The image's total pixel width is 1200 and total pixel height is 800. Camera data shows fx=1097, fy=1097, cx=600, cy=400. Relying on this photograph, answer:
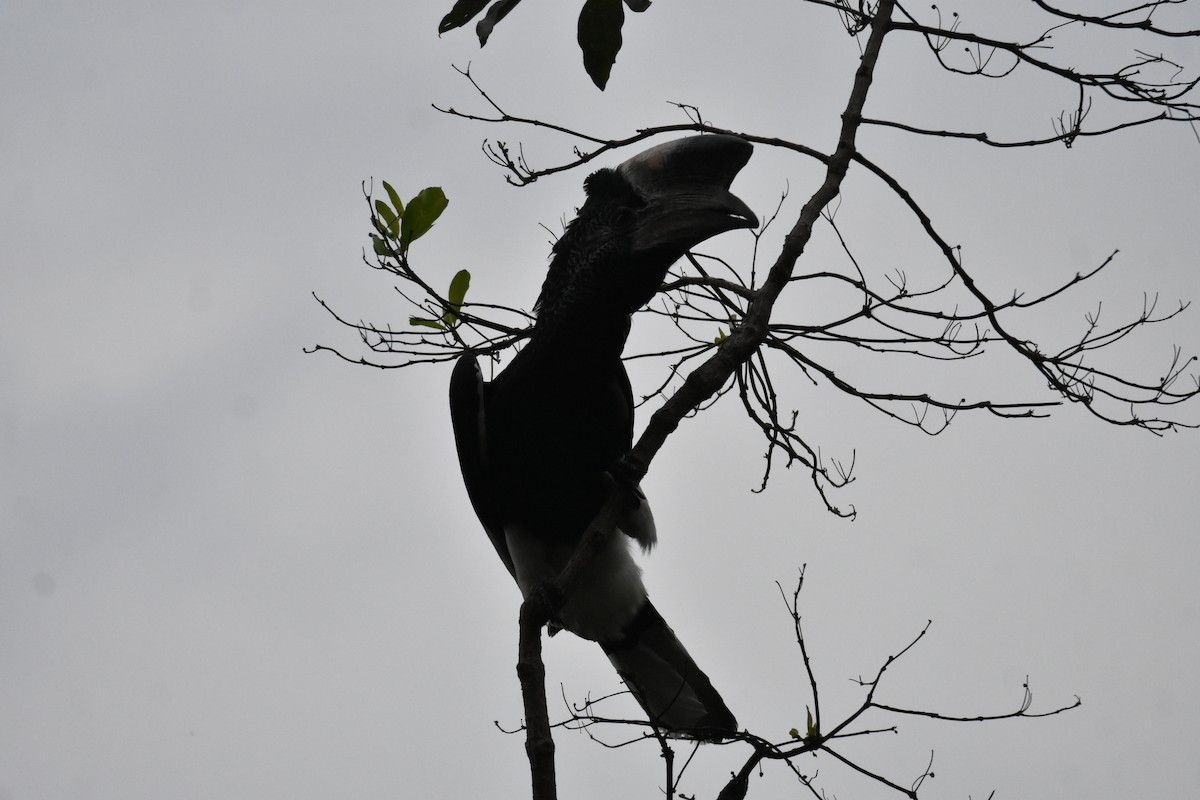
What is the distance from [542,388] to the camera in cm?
391

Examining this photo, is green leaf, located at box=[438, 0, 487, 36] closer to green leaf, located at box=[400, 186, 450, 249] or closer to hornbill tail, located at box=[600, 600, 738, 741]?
green leaf, located at box=[400, 186, 450, 249]

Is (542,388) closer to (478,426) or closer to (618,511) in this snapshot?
(478,426)

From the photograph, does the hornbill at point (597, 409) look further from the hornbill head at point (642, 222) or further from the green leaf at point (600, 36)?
the green leaf at point (600, 36)

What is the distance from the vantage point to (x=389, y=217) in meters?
3.92

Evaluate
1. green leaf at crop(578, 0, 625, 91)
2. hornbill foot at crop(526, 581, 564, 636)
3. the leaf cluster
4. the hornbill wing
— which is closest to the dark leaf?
the leaf cluster

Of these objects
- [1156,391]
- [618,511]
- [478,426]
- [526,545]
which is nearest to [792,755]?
[618,511]

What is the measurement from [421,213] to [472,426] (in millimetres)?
802

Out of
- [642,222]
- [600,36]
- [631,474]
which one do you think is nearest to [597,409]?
[642,222]

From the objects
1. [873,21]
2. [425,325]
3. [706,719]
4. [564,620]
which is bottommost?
[706,719]

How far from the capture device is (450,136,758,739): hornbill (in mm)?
3650

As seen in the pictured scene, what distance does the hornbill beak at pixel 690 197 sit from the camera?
352 centimetres

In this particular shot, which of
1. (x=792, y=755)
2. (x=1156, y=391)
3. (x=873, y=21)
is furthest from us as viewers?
(x=1156, y=391)

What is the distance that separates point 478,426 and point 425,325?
461 millimetres

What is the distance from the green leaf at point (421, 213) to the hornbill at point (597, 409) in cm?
50
